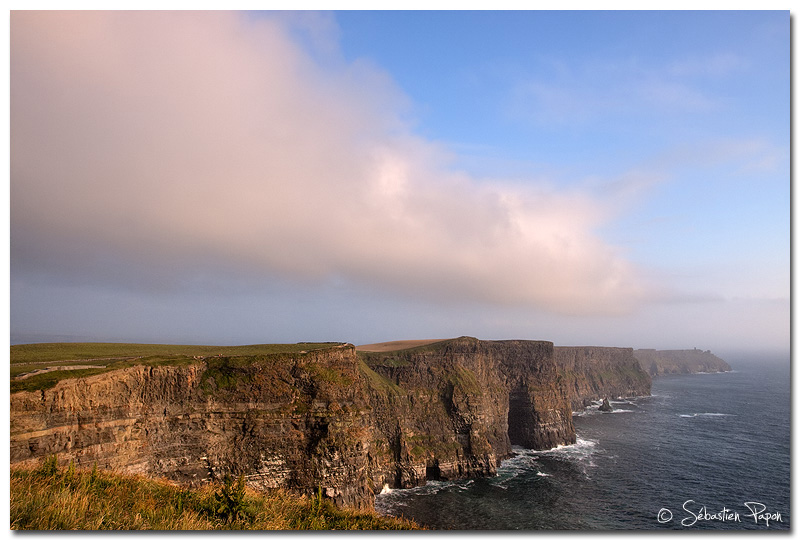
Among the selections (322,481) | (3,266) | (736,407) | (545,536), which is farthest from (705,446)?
(3,266)

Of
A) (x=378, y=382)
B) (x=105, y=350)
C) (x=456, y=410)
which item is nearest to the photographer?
(x=105, y=350)

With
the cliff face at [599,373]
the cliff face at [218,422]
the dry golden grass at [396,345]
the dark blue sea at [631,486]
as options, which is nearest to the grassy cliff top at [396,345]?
the dry golden grass at [396,345]

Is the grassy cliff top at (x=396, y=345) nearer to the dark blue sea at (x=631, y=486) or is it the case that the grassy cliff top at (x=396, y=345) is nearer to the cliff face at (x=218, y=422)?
the dark blue sea at (x=631, y=486)

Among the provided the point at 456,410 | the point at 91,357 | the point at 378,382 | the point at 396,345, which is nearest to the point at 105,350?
the point at 91,357

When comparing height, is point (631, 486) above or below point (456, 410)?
below

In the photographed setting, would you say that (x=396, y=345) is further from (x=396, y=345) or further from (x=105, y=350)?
(x=105, y=350)

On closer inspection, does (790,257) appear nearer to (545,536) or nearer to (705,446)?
(545,536)
